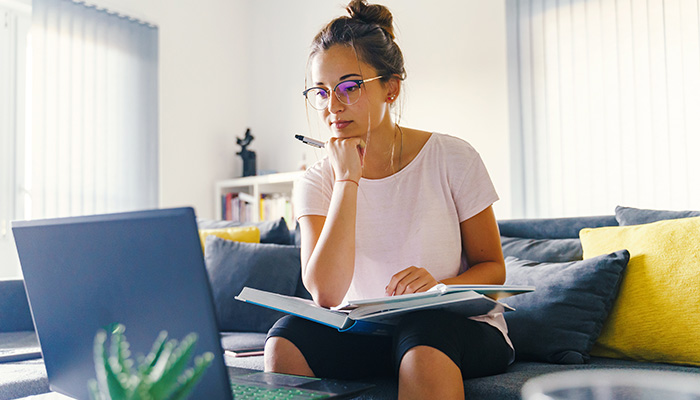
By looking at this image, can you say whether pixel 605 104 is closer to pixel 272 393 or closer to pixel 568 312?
pixel 568 312

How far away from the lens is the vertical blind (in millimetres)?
2957

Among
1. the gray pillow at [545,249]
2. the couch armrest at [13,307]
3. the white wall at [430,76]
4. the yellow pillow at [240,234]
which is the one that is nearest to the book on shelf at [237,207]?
the white wall at [430,76]

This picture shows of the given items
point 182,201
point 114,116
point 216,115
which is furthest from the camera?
point 216,115

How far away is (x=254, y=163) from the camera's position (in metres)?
4.33

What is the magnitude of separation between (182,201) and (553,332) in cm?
303

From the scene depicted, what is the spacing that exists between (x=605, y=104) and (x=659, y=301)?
1960 millimetres

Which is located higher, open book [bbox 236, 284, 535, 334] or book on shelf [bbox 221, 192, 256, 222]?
book on shelf [bbox 221, 192, 256, 222]

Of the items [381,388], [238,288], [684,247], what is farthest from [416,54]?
[381,388]

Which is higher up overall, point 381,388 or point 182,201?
point 182,201

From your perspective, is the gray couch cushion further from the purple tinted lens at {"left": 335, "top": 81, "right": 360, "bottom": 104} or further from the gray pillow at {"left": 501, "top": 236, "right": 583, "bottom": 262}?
the purple tinted lens at {"left": 335, "top": 81, "right": 360, "bottom": 104}

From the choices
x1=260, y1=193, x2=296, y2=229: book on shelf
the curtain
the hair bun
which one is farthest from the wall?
the hair bun

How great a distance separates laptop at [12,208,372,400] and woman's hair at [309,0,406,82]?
777 millimetres

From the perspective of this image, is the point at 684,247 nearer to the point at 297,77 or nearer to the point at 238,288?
the point at 238,288

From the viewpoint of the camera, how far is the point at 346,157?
133cm
